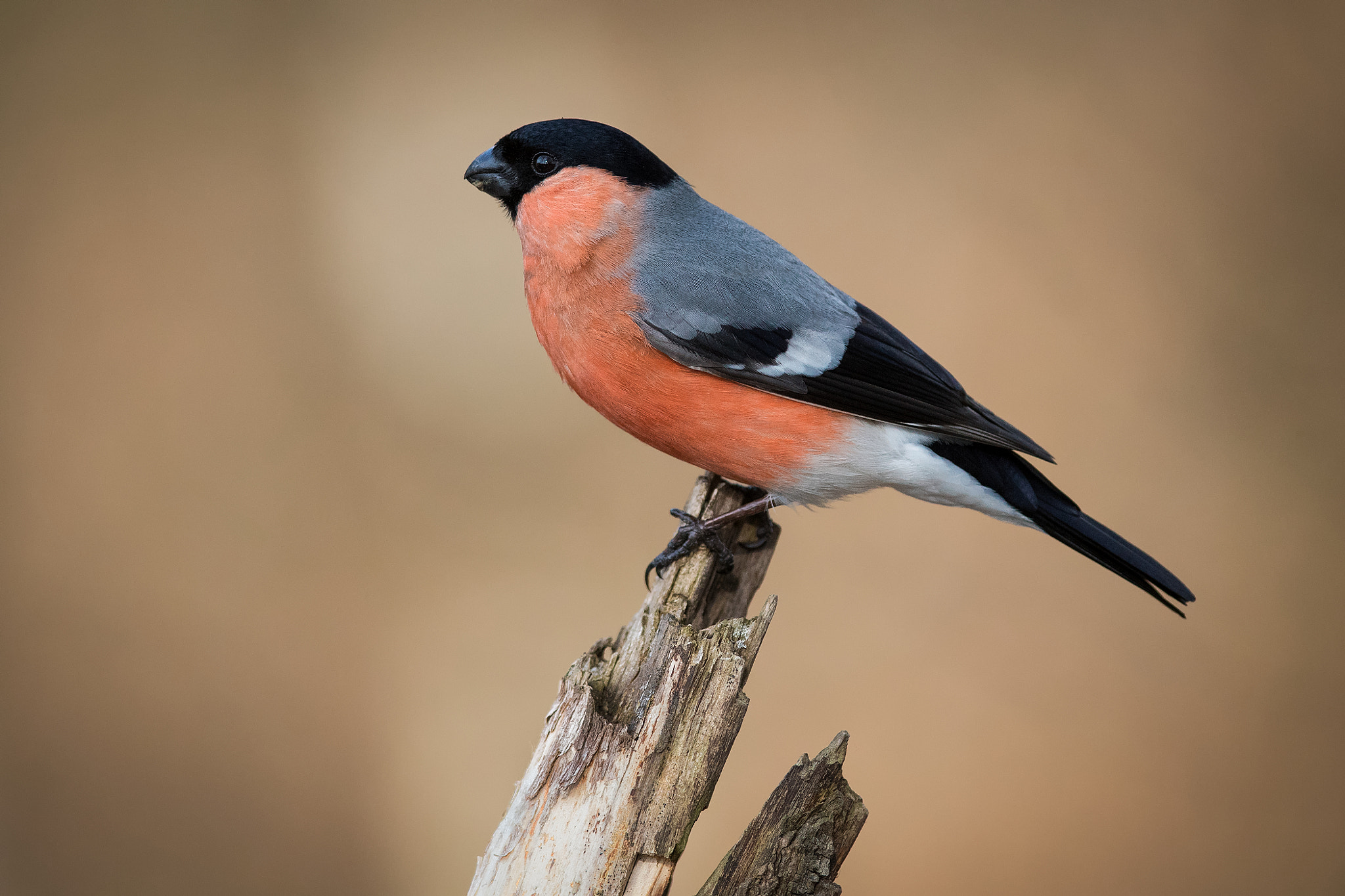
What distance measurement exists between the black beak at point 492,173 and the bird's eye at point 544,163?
0.07 m

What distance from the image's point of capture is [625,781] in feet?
6.00

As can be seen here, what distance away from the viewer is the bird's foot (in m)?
2.57

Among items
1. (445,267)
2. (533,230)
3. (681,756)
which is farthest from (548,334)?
(445,267)

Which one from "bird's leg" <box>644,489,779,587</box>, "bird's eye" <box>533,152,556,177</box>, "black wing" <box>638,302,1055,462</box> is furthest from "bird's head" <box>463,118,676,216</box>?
"bird's leg" <box>644,489,779,587</box>

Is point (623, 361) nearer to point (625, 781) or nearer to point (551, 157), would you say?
point (551, 157)

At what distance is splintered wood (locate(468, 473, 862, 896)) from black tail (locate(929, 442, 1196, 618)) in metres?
0.89

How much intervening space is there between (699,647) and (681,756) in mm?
204

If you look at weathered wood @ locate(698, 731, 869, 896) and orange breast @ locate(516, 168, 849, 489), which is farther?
orange breast @ locate(516, 168, 849, 489)

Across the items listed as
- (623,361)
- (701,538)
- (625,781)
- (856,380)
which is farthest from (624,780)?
(856,380)

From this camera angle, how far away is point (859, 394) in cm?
241

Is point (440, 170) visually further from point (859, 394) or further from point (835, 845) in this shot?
point (835, 845)

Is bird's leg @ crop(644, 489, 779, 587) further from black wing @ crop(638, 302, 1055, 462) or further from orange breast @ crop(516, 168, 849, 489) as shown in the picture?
black wing @ crop(638, 302, 1055, 462)

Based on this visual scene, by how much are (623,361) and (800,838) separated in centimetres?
114

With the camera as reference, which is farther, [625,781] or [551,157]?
[551,157]
